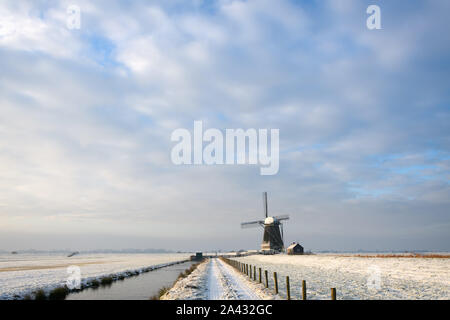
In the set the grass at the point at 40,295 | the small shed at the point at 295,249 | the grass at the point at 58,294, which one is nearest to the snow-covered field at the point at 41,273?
the grass at the point at 40,295

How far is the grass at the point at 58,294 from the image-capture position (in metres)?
23.4

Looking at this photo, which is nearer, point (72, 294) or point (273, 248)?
point (72, 294)

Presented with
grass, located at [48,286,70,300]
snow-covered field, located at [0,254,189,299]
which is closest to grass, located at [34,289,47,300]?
grass, located at [48,286,70,300]

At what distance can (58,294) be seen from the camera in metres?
24.3

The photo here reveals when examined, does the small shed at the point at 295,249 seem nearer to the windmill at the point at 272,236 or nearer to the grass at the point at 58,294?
the windmill at the point at 272,236

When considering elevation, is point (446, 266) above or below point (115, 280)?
above

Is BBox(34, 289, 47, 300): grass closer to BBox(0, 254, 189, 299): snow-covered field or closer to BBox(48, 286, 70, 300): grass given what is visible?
BBox(48, 286, 70, 300): grass

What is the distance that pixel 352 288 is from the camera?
19266 mm

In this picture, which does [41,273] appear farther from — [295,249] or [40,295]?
[295,249]

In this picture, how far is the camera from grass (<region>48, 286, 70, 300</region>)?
23442mm
